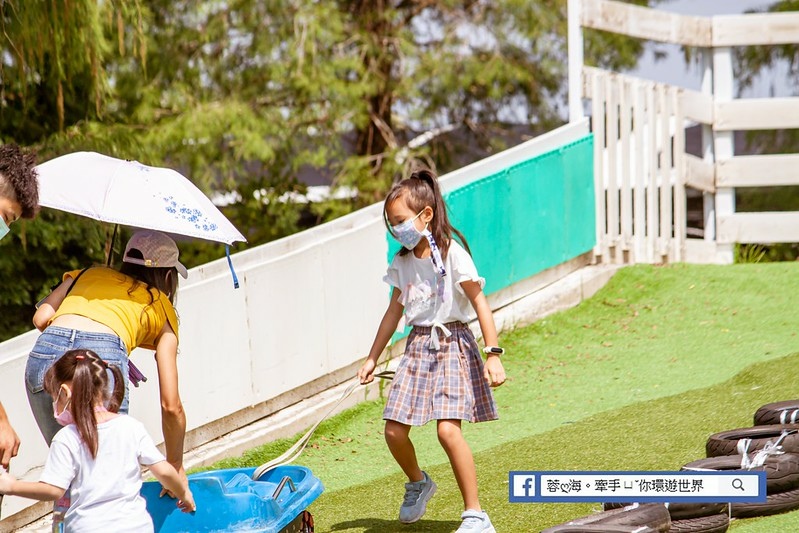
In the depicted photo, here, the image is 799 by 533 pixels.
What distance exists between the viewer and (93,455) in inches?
133

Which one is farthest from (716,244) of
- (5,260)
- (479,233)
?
(5,260)

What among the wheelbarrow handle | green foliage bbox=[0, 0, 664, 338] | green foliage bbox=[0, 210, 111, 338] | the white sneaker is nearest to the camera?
the wheelbarrow handle

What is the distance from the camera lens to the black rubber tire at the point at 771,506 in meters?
4.27

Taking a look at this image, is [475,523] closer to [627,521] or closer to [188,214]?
[627,521]

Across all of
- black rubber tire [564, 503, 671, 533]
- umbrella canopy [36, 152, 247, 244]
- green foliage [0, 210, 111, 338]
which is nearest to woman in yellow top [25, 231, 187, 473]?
umbrella canopy [36, 152, 247, 244]

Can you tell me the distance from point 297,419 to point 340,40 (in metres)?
6.98

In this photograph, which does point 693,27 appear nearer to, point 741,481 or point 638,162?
point 638,162

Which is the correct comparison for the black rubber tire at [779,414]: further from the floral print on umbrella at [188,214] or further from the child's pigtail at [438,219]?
the floral print on umbrella at [188,214]

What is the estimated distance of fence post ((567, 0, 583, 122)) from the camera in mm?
9188

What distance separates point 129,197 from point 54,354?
64 cm

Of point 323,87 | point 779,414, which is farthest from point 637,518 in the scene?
point 323,87

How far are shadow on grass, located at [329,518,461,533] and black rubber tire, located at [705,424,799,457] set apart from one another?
3.76ft

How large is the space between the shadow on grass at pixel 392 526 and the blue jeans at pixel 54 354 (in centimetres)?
147

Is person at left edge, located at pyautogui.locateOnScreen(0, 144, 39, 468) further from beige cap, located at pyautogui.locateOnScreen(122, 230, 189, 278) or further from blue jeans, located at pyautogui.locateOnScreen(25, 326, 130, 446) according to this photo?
beige cap, located at pyautogui.locateOnScreen(122, 230, 189, 278)
